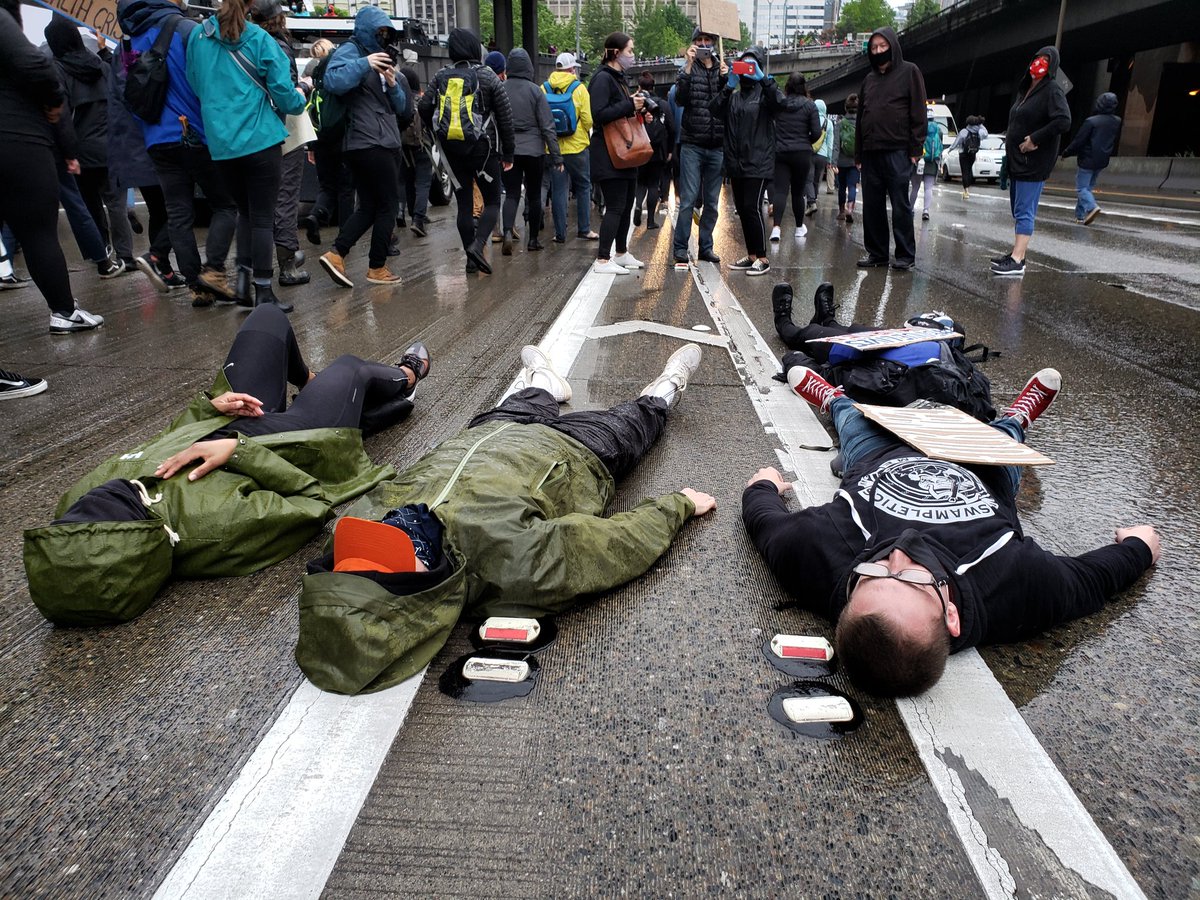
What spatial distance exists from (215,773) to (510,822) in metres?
0.71

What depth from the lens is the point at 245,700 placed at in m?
2.12

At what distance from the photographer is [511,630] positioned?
7.65 ft

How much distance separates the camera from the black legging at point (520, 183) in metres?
9.73

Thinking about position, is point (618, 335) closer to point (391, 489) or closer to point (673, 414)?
point (673, 414)

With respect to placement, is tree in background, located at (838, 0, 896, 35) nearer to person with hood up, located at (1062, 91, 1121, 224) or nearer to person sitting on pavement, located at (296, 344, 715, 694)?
person with hood up, located at (1062, 91, 1121, 224)

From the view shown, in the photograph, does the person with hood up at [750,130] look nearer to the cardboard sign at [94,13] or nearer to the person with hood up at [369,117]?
the person with hood up at [369,117]

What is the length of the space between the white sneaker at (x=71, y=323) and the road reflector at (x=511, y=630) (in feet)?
17.7

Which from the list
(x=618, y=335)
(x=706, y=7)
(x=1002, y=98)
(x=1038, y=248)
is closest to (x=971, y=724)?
(x=618, y=335)

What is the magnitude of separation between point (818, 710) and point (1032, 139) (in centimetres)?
841

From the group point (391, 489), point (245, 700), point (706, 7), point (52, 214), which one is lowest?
point (245, 700)

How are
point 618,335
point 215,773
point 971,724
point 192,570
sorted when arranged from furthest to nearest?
point 618,335, point 192,570, point 971,724, point 215,773

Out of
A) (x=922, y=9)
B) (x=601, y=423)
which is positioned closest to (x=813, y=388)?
(x=601, y=423)

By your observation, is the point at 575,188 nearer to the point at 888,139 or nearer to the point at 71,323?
the point at 888,139

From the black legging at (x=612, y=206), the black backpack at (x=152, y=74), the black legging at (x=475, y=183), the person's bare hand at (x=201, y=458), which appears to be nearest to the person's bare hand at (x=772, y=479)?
the person's bare hand at (x=201, y=458)
